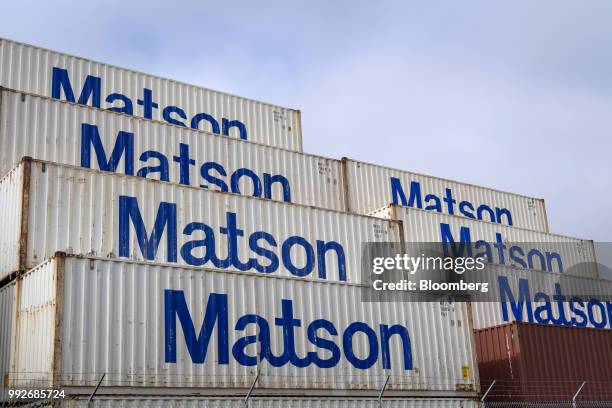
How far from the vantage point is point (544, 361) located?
21.0 meters

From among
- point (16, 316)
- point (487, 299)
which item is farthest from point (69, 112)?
point (487, 299)

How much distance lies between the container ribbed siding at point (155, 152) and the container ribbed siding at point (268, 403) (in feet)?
27.9

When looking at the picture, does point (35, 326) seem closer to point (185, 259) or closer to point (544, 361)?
point (185, 259)

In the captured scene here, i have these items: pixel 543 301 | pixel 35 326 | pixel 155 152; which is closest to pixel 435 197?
pixel 543 301

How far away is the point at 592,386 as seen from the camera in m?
21.8

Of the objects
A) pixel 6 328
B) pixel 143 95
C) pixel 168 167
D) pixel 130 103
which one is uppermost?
pixel 143 95

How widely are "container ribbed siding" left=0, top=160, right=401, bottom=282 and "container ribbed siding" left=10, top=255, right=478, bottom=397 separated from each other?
2030 mm

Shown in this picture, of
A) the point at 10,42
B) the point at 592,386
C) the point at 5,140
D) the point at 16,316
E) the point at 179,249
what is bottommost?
the point at 592,386

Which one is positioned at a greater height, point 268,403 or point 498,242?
point 498,242

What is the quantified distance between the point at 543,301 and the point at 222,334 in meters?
14.0

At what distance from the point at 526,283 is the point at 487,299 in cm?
191

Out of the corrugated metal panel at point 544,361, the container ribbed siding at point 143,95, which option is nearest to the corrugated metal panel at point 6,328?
the container ribbed siding at point 143,95

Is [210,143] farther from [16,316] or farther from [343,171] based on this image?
[16,316]

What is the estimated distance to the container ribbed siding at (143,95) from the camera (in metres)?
23.6
